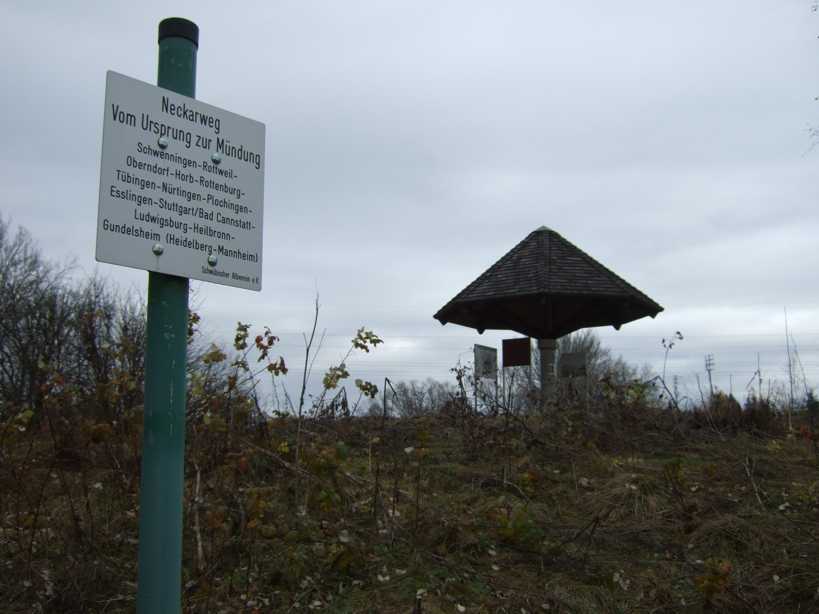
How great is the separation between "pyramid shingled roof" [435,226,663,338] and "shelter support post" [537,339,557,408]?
0.12 meters

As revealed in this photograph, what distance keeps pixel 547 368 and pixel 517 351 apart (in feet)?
1.40

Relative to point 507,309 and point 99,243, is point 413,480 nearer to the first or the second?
point 99,243

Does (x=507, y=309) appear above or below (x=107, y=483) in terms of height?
above

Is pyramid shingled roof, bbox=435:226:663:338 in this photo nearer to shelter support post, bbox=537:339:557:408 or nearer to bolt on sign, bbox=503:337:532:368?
shelter support post, bbox=537:339:557:408

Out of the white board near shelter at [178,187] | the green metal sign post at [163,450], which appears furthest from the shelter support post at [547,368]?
the green metal sign post at [163,450]

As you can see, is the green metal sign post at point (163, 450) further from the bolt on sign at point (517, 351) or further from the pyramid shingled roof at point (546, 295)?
the bolt on sign at point (517, 351)

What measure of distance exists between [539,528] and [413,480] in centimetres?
127

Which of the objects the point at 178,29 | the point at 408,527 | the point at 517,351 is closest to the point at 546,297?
the point at 517,351

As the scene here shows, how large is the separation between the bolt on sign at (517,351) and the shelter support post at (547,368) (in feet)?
0.75

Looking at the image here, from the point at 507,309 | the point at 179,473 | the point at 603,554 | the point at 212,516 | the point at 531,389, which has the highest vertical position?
the point at 507,309

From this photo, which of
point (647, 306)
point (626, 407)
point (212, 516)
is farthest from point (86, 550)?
point (647, 306)

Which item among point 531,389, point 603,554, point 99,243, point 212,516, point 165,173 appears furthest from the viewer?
point 531,389

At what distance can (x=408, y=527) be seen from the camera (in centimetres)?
462

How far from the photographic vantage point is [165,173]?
8.12 ft
